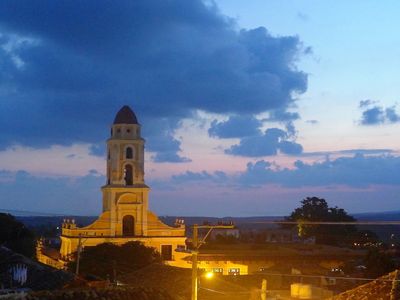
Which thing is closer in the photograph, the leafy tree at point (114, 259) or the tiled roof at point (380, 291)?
the tiled roof at point (380, 291)

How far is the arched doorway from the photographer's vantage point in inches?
2226

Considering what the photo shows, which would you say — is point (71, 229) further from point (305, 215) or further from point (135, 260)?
point (305, 215)

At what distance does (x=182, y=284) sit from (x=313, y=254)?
2815 centimetres

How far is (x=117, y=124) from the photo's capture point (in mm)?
57656

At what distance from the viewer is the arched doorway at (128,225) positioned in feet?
185

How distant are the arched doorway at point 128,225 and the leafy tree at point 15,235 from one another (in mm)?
7361

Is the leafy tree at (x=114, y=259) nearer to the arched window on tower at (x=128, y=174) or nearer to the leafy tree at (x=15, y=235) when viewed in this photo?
the leafy tree at (x=15, y=235)

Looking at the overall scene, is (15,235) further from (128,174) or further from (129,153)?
(129,153)

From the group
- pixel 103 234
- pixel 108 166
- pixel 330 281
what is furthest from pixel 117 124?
pixel 330 281

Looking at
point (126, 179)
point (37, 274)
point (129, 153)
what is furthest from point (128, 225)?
point (37, 274)

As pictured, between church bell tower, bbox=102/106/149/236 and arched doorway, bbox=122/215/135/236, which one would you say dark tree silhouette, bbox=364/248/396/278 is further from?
arched doorway, bbox=122/215/135/236

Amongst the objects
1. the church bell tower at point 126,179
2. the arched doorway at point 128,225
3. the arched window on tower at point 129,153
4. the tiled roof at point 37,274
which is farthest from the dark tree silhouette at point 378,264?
the arched window on tower at point 129,153

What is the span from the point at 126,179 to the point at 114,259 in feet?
Result: 44.0

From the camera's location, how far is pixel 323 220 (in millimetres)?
77062
